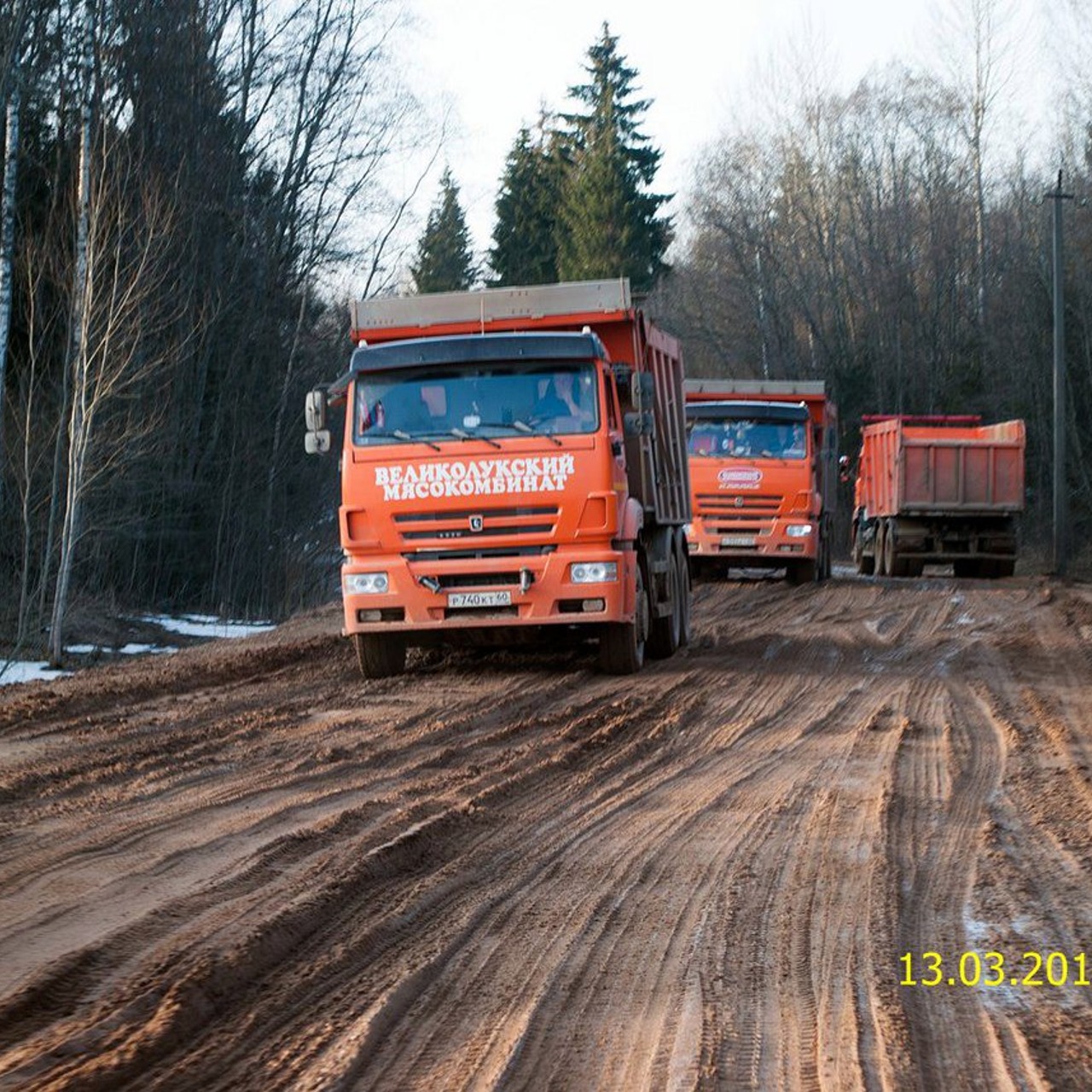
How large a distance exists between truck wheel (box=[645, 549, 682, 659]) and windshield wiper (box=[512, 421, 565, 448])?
268cm

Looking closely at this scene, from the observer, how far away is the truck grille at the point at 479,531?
1216cm

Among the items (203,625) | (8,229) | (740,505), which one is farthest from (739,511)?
(8,229)

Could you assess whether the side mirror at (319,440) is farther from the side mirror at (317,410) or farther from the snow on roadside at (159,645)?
the snow on roadside at (159,645)

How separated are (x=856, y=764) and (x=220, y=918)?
4.33m

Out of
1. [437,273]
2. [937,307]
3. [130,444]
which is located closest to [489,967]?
[130,444]

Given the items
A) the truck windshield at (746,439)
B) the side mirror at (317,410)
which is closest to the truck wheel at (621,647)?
the side mirror at (317,410)

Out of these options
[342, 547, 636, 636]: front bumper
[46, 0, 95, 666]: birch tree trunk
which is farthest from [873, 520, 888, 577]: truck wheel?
[342, 547, 636, 636]: front bumper

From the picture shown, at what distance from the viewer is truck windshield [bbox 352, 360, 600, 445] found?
12344mm

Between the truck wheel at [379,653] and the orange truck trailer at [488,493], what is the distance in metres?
0.01

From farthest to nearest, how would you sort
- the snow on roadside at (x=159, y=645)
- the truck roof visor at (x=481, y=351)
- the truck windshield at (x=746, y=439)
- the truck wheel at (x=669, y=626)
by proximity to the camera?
the truck windshield at (x=746, y=439)
the snow on roadside at (x=159, y=645)
the truck wheel at (x=669, y=626)
the truck roof visor at (x=481, y=351)

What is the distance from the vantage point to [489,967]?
4.88 meters

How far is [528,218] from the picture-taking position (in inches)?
2356
